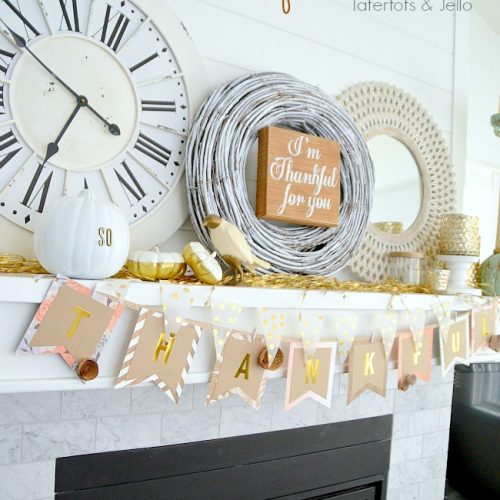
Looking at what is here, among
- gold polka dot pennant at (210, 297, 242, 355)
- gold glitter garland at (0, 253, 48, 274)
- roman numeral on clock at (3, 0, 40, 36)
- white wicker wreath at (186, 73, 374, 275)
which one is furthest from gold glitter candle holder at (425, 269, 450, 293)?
roman numeral on clock at (3, 0, 40, 36)

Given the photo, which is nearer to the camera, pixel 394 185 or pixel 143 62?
pixel 143 62

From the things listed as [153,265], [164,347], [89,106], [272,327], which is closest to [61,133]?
[89,106]

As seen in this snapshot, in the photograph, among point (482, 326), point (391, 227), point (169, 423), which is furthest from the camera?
point (391, 227)

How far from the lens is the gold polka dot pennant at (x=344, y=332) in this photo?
3.53 ft

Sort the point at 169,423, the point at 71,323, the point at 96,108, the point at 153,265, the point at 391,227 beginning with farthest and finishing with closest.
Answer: the point at 391,227
the point at 169,423
the point at 96,108
the point at 153,265
the point at 71,323

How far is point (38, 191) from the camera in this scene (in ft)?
3.14

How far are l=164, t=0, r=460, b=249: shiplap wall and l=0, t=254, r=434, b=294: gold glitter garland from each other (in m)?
0.22

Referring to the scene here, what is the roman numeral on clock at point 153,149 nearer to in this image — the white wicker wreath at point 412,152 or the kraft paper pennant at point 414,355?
the white wicker wreath at point 412,152

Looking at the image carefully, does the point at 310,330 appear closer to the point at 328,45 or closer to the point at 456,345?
the point at 456,345

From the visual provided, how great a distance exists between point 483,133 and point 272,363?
1.83 meters

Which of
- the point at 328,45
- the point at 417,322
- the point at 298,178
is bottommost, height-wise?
the point at 417,322

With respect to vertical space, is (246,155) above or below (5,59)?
below

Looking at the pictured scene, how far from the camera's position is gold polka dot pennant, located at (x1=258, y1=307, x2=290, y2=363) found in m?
0.97

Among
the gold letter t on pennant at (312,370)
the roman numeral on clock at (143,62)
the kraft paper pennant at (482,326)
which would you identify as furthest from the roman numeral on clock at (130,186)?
the kraft paper pennant at (482,326)
